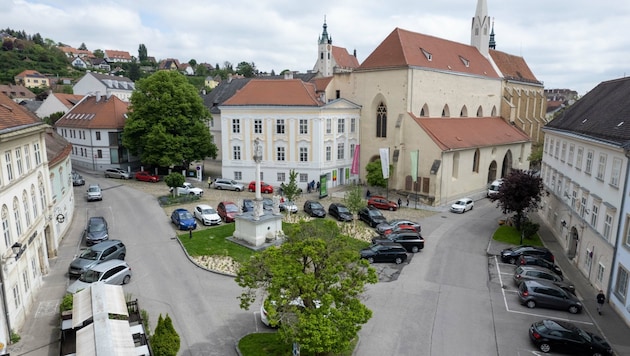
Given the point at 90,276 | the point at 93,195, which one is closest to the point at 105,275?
the point at 90,276

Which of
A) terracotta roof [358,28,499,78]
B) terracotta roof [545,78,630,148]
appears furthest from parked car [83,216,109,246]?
terracotta roof [358,28,499,78]

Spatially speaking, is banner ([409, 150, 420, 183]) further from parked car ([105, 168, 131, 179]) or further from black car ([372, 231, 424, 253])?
parked car ([105, 168, 131, 179])

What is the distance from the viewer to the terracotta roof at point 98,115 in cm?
5150

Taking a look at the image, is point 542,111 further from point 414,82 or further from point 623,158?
point 623,158

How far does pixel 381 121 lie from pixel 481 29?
84.3ft

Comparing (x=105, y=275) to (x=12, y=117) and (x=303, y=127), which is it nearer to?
(x=12, y=117)

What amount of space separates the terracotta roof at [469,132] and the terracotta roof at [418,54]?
6.27m

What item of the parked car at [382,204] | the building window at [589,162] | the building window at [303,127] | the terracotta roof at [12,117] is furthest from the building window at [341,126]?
the terracotta roof at [12,117]

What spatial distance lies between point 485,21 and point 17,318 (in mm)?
63915

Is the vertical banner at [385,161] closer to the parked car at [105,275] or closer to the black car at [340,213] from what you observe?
the black car at [340,213]

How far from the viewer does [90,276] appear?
21016mm

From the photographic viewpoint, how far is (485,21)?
6081 cm

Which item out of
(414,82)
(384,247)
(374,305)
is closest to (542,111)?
(414,82)

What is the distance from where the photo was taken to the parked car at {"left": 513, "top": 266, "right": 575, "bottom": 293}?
22.8 metres
